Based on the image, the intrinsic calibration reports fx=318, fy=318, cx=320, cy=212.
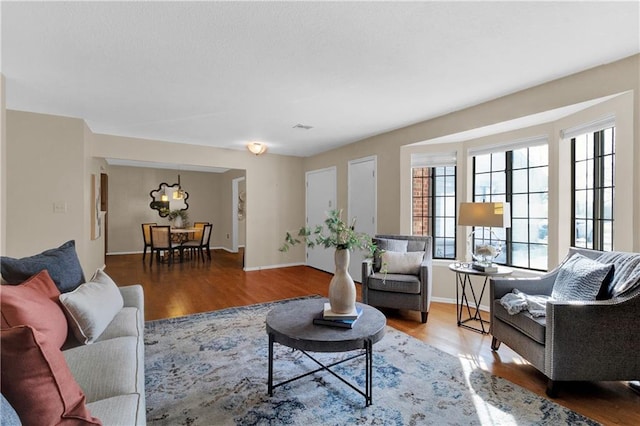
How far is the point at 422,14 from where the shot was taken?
6.11 feet

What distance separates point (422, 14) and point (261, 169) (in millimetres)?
4845

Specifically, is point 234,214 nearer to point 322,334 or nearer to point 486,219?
point 486,219

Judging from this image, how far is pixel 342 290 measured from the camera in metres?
2.14

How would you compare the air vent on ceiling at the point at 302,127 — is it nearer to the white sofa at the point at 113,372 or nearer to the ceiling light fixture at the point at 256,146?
the ceiling light fixture at the point at 256,146

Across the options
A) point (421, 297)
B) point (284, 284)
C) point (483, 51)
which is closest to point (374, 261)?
point (421, 297)

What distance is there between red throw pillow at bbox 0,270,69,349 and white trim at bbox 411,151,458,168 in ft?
13.4

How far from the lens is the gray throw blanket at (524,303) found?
7.42 ft

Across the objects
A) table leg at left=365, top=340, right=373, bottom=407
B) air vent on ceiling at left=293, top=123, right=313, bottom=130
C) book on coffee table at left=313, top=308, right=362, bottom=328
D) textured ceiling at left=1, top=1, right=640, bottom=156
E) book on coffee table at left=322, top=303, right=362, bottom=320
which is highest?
air vent on ceiling at left=293, top=123, right=313, bottom=130

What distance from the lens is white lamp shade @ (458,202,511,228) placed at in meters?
3.04

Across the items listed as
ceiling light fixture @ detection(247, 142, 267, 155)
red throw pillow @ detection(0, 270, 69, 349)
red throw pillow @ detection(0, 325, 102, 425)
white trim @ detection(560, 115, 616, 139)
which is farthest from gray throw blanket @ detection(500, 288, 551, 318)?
ceiling light fixture @ detection(247, 142, 267, 155)

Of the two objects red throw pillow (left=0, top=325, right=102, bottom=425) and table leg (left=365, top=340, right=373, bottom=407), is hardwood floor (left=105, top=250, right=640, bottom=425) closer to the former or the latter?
table leg (left=365, top=340, right=373, bottom=407)

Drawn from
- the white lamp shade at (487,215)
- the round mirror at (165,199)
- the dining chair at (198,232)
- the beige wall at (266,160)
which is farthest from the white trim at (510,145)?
the round mirror at (165,199)

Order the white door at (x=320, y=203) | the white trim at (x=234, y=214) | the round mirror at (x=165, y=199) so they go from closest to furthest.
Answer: the white door at (x=320, y=203), the round mirror at (x=165, y=199), the white trim at (x=234, y=214)

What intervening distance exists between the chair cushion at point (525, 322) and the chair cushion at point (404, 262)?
1044 mm
